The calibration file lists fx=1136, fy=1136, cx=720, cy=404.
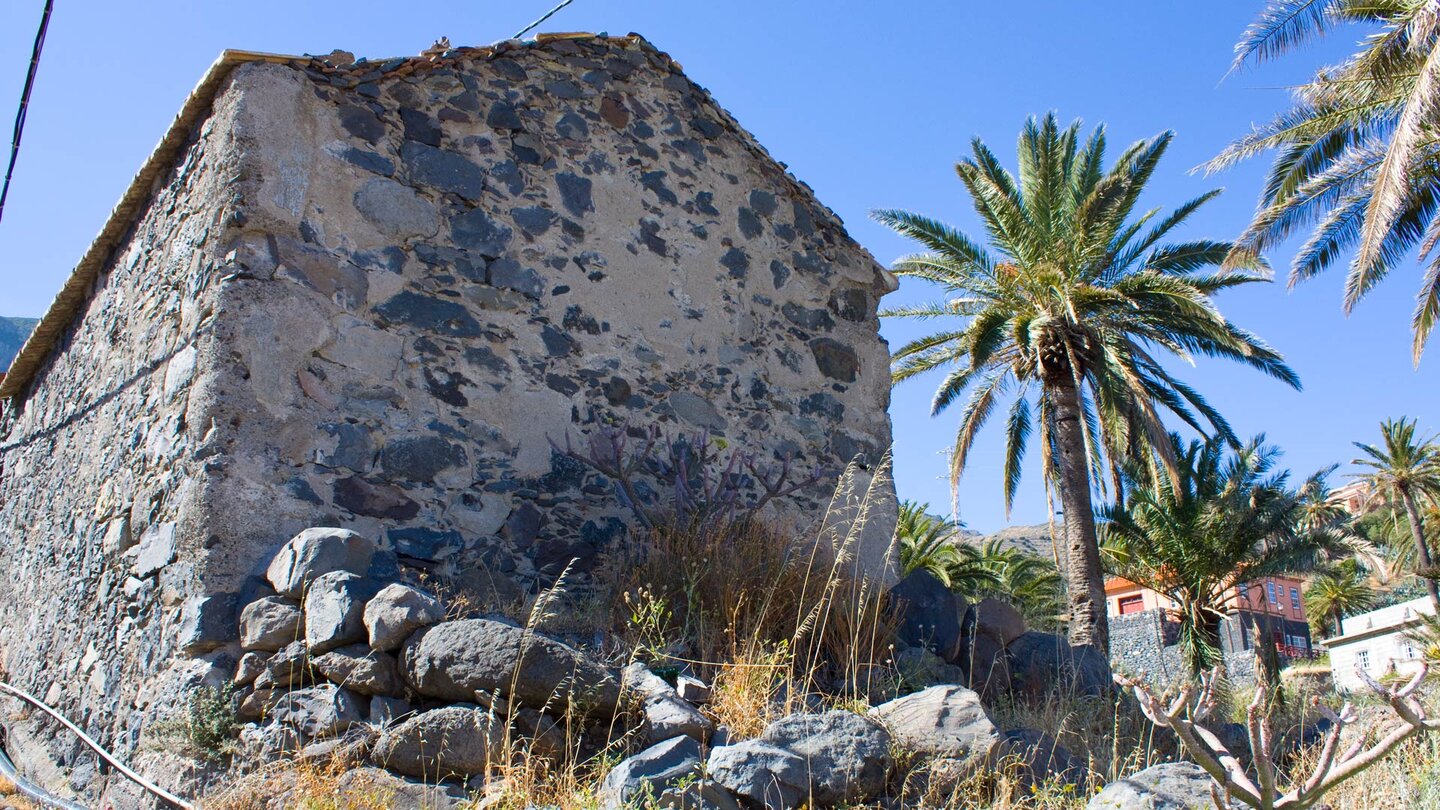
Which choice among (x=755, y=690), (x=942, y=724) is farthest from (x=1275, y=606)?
(x=755, y=690)

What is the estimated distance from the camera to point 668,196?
25.8 ft

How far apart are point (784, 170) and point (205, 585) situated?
16.6 ft

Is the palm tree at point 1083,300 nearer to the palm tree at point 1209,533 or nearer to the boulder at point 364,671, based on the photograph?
the palm tree at point 1209,533

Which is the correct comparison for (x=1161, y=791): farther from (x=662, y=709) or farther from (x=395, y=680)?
(x=395, y=680)

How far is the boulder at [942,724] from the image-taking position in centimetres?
417

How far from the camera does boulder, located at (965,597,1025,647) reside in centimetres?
640

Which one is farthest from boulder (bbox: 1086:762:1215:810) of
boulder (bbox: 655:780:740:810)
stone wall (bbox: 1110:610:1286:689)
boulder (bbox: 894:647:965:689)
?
stone wall (bbox: 1110:610:1286:689)

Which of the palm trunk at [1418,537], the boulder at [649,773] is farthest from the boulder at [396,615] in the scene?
the palm trunk at [1418,537]

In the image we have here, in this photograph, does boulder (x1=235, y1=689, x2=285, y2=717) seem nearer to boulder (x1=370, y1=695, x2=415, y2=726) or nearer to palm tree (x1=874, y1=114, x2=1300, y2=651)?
boulder (x1=370, y1=695, x2=415, y2=726)

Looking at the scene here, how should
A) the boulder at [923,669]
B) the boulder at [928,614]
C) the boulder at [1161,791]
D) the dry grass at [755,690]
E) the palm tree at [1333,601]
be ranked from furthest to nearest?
1. the palm tree at [1333,601]
2. the boulder at [928,614]
3. the boulder at [923,669]
4. the dry grass at [755,690]
5. the boulder at [1161,791]

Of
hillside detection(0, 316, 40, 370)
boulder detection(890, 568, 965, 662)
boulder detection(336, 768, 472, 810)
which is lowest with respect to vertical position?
boulder detection(336, 768, 472, 810)

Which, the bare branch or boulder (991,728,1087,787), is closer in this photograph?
the bare branch

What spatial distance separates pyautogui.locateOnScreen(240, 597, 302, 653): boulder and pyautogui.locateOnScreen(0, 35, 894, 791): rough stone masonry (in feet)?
0.62

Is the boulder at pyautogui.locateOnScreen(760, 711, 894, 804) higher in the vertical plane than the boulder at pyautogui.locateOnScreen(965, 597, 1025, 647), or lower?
lower
